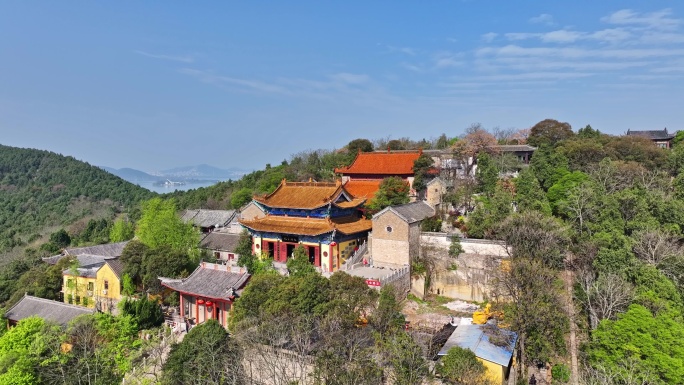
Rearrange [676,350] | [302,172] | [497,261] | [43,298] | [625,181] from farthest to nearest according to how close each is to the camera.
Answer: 1. [302,172]
2. [625,181]
3. [43,298]
4. [497,261]
5. [676,350]

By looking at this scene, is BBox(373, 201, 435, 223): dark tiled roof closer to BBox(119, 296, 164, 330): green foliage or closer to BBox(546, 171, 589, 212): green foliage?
BBox(546, 171, 589, 212): green foliage

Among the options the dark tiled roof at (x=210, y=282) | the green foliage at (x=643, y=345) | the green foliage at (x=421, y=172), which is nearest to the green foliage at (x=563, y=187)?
the green foliage at (x=421, y=172)

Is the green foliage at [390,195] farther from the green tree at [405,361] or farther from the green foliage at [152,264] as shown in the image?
the green tree at [405,361]

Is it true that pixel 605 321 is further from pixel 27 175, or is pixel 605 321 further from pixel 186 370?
pixel 27 175

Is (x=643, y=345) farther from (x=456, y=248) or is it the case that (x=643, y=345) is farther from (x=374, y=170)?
(x=374, y=170)

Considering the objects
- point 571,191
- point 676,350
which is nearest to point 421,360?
point 676,350
